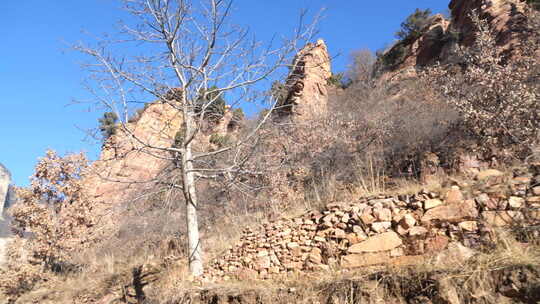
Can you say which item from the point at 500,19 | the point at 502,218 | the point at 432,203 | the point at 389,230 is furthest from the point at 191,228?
the point at 500,19

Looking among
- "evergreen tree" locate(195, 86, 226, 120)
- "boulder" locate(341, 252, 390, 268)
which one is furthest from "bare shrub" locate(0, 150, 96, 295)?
"boulder" locate(341, 252, 390, 268)

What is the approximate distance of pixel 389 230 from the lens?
17.6 ft

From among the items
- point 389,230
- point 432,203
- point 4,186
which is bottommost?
point 389,230

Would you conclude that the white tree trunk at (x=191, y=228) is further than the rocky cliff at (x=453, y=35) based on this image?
No

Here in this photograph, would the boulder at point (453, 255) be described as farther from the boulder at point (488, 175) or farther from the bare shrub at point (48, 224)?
the bare shrub at point (48, 224)

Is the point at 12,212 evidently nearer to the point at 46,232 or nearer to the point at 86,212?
the point at 46,232

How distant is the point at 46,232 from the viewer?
1319 centimetres

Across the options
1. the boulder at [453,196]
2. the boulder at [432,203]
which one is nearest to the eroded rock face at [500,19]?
the boulder at [453,196]

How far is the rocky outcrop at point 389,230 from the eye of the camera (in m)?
4.58

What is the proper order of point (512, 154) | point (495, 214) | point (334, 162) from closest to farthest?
point (495, 214)
point (512, 154)
point (334, 162)

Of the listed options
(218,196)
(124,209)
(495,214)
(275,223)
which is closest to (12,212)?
(218,196)

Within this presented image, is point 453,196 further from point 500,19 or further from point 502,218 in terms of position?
point 500,19

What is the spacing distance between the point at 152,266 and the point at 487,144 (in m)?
8.67

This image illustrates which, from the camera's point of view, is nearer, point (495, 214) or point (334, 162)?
point (495, 214)
